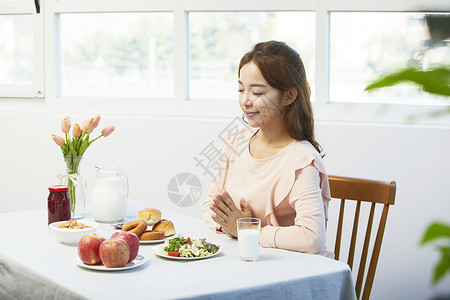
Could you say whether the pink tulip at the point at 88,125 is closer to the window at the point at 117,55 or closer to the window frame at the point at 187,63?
the window frame at the point at 187,63

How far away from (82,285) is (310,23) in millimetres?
2012

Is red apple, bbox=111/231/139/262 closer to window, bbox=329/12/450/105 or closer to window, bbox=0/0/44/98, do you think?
window, bbox=329/12/450/105

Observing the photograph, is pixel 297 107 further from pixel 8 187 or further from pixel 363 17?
pixel 8 187

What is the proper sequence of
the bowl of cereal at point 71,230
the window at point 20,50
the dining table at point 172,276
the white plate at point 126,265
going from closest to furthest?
the dining table at point 172,276 < the white plate at point 126,265 < the bowl of cereal at point 71,230 < the window at point 20,50

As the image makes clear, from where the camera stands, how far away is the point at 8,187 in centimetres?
322

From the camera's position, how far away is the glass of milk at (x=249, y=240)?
134 cm

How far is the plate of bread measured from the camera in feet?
4.98

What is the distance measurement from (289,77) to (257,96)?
4.4 inches

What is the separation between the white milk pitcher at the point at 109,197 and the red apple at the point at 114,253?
1.64 feet

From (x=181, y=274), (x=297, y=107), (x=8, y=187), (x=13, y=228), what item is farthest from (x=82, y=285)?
(x=8, y=187)

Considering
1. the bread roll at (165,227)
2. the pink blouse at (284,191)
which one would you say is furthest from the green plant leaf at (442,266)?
the bread roll at (165,227)

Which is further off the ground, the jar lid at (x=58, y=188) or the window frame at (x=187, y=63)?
the window frame at (x=187, y=63)

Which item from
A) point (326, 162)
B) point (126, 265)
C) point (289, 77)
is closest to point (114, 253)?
point (126, 265)

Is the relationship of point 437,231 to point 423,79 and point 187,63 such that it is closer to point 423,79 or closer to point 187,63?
point 423,79
